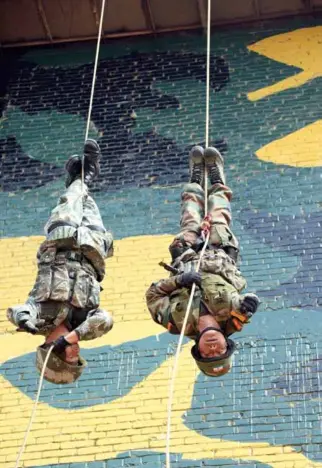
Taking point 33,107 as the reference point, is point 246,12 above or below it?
above

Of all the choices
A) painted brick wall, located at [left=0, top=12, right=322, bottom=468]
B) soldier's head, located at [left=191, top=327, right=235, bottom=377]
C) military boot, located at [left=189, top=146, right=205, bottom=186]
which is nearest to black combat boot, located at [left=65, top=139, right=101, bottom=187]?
military boot, located at [left=189, top=146, right=205, bottom=186]

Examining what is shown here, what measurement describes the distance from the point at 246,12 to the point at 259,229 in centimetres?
351

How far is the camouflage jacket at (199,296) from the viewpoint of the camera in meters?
9.66

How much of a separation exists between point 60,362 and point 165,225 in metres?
3.85

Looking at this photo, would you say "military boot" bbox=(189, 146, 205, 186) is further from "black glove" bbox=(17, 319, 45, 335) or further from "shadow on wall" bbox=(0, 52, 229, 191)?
"shadow on wall" bbox=(0, 52, 229, 191)

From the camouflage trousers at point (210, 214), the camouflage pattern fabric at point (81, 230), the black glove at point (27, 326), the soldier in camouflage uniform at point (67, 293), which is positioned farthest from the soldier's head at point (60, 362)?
the camouflage trousers at point (210, 214)

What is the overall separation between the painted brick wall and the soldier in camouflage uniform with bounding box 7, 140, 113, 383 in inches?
66.3

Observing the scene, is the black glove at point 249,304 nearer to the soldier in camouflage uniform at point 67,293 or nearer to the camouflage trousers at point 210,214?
the camouflage trousers at point 210,214

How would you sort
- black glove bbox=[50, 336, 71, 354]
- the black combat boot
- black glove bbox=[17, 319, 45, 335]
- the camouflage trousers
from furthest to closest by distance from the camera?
the black combat boot < the camouflage trousers < black glove bbox=[50, 336, 71, 354] < black glove bbox=[17, 319, 45, 335]

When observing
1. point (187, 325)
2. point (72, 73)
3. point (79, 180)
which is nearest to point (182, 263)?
point (187, 325)

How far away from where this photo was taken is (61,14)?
628 inches

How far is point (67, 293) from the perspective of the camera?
32.2 ft

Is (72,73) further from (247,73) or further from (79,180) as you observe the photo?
(79,180)

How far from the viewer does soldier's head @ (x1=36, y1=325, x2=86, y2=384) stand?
9.64m
